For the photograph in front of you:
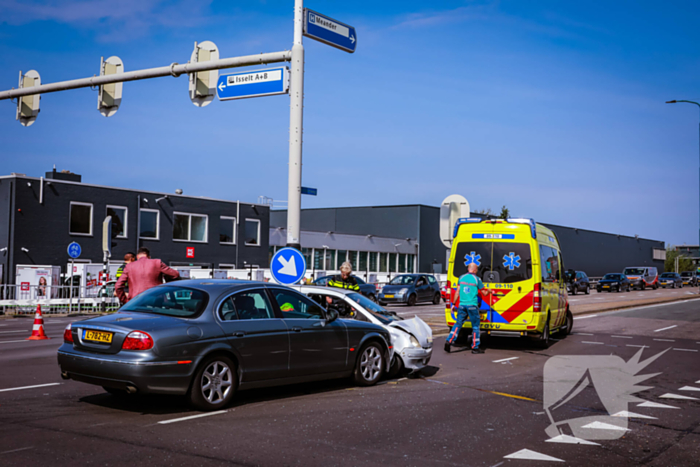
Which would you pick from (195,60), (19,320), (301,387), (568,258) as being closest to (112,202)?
(19,320)

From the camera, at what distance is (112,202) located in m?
36.8

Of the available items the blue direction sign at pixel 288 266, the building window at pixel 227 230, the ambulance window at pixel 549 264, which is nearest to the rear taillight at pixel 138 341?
the blue direction sign at pixel 288 266

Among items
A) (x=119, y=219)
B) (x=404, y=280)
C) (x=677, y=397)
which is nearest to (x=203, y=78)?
(x=677, y=397)

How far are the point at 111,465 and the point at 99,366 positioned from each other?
1918 mm

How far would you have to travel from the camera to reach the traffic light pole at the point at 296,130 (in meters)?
11.9

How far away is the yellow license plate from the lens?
718 centimetres

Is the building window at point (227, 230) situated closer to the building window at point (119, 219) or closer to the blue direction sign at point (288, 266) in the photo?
the building window at point (119, 219)

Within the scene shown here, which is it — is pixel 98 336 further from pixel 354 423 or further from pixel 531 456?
pixel 531 456

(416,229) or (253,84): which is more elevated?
(253,84)

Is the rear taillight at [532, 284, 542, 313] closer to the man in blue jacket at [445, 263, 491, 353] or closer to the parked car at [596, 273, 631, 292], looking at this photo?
the man in blue jacket at [445, 263, 491, 353]

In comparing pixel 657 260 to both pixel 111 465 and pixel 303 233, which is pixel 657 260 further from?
pixel 111 465

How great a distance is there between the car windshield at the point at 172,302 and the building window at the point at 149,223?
103ft

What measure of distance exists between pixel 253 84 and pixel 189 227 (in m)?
29.1

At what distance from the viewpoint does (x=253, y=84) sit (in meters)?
12.6
